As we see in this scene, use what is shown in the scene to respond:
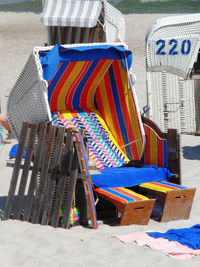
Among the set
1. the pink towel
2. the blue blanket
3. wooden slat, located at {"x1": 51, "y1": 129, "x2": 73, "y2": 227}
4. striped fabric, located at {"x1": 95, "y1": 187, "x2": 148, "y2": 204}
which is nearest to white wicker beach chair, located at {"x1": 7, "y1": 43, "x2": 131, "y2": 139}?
wooden slat, located at {"x1": 51, "y1": 129, "x2": 73, "y2": 227}

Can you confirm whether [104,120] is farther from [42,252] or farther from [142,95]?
[142,95]

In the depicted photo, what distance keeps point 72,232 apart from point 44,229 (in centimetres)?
29

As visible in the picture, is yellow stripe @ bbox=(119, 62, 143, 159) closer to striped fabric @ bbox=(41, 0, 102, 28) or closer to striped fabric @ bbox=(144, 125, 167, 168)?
striped fabric @ bbox=(144, 125, 167, 168)

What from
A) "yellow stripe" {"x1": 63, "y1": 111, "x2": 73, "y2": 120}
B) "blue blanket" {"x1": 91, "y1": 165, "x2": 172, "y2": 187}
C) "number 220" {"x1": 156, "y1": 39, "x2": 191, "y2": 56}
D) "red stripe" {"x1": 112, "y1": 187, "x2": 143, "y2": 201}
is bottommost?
"red stripe" {"x1": 112, "y1": 187, "x2": 143, "y2": 201}

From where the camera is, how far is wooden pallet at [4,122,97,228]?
5.47 m

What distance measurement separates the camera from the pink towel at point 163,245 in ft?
15.2

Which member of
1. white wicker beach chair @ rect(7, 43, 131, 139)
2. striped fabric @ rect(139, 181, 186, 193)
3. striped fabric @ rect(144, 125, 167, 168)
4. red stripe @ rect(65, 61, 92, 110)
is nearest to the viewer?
striped fabric @ rect(139, 181, 186, 193)

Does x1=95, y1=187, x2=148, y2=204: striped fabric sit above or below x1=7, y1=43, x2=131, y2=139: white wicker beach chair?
below

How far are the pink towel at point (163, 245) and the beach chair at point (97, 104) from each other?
613 millimetres

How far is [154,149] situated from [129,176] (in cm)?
67

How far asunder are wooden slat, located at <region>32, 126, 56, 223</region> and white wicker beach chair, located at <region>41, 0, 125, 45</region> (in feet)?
18.8

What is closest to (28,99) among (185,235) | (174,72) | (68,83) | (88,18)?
(68,83)

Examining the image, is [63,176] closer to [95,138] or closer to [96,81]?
[95,138]

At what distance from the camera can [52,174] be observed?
5594 mm
